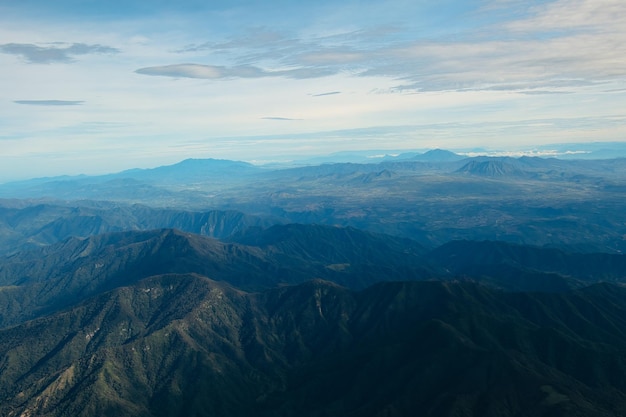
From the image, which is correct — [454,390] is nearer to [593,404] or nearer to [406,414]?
[406,414]

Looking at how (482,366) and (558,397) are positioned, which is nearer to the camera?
(558,397)

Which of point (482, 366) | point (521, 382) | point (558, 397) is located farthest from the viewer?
point (482, 366)

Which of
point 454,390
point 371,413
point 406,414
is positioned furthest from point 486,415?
point 371,413

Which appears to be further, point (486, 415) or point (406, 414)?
point (406, 414)

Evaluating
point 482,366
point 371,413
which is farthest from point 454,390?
point 371,413

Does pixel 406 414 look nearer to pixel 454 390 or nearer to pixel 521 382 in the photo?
pixel 454 390

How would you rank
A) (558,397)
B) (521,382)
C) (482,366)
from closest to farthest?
(558,397)
(521,382)
(482,366)

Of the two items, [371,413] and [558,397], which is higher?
[558,397]

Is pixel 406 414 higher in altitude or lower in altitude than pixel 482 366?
lower
